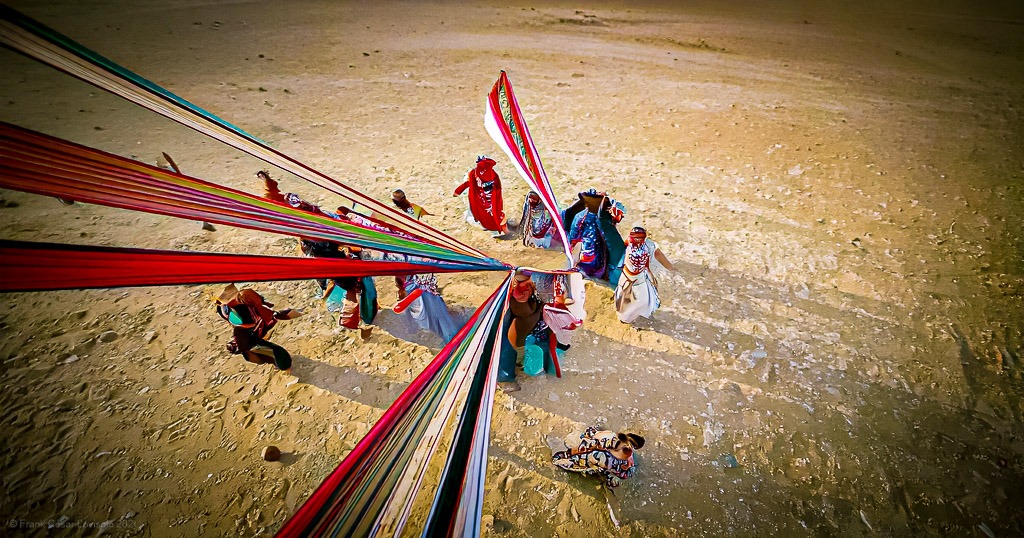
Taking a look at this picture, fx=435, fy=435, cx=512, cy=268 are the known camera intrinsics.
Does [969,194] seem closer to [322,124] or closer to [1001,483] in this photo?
[1001,483]

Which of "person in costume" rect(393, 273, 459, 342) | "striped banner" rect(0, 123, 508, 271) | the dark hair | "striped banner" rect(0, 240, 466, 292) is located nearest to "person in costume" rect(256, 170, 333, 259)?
"person in costume" rect(393, 273, 459, 342)

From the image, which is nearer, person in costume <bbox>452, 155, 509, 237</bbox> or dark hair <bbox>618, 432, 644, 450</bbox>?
dark hair <bbox>618, 432, 644, 450</bbox>

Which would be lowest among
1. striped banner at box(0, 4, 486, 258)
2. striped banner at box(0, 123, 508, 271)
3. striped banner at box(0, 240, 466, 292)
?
striped banner at box(0, 240, 466, 292)

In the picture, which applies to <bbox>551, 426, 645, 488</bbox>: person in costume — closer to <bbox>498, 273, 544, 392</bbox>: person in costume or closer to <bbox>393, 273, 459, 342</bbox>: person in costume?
<bbox>498, 273, 544, 392</bbox>: person in costume

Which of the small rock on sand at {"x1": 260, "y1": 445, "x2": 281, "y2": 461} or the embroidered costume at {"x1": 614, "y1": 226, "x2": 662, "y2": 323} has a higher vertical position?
the embroidered costume at {"x1": 614, "y1": 226, "x2": 662, "y2": 323}

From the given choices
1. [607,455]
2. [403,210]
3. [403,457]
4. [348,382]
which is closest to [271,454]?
[348,382]

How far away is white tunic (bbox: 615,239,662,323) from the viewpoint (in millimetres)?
5074

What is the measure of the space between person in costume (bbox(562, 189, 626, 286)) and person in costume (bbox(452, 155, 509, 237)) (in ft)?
4.02

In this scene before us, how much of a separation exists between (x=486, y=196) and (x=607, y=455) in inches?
166

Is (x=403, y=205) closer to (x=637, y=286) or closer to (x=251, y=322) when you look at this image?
(x=251, y=322)

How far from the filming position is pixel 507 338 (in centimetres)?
448

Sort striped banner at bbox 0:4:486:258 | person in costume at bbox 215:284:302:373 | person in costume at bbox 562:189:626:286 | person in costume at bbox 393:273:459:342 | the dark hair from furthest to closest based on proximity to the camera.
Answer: person in costume at bbox 562:189:626:286 → person in costume at bbox 393:273:459:342 → person in costume at bbox 215:284:302:373 → the dark hair → striped banner at bbox 0:4:486:258

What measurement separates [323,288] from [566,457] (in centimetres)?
385

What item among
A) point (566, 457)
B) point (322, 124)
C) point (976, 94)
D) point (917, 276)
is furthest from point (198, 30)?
point (976, 94)
